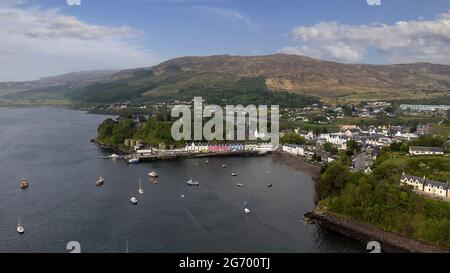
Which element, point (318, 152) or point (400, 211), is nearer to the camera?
point (400, 211)

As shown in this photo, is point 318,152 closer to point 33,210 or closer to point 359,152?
point 359,152

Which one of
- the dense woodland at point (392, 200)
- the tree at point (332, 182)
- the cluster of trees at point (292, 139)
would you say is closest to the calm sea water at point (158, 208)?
the tree at point (332, 182)

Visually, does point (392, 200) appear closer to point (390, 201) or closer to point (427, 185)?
point (390, 201)

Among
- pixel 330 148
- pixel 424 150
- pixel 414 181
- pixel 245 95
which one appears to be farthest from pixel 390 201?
pixel 245 95

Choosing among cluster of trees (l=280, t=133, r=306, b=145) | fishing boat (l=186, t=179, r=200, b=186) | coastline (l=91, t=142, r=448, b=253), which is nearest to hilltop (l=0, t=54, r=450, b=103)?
cluster of trees (l=280, t=133, r=306, b=145)

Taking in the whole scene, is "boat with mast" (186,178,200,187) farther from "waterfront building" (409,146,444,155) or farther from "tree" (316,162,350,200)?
"waterfront building" (409,146,444,155)

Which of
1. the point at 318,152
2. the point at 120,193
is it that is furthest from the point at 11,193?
the point at 318,152
